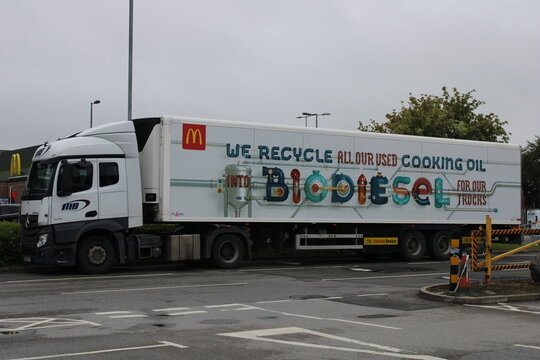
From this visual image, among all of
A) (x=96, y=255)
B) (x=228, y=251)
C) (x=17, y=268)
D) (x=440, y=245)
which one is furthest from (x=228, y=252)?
(x=440, y=245)

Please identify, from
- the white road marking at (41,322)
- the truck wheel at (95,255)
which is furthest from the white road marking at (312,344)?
the truck wheel at (95,255)

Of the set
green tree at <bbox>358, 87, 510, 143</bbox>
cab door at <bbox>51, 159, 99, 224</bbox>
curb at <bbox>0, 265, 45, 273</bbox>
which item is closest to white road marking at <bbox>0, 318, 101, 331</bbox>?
cab door at <bbox>51, 159, 99, 224</bbox>

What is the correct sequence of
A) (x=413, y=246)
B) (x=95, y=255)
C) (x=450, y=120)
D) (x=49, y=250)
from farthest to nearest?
(x=450, y=120)
(x=413, y=246)
(x=95, y=255)
(x=49, y=250)

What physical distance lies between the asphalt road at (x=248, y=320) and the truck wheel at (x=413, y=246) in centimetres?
530

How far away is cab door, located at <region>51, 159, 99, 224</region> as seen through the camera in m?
16.6

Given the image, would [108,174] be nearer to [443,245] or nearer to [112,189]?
[112,189]

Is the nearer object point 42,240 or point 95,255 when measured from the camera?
point 42,240

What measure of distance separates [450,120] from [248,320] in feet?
87.4

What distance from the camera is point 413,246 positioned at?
72.7 feet

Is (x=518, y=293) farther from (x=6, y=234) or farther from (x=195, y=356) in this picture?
(x=6, y=234)

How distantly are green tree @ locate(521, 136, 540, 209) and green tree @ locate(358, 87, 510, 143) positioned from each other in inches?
1311

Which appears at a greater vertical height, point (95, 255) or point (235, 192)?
point (235, 192)

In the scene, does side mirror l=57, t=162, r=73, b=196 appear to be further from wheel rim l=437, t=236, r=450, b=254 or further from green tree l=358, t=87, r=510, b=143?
green tree l=358, t=87, r=510, b=143

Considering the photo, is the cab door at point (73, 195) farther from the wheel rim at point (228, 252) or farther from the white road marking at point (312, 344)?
the white road marking at point (312, 344)
